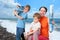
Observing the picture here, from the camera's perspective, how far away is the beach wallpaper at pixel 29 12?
1.54 meters

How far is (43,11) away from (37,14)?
2.6 inches

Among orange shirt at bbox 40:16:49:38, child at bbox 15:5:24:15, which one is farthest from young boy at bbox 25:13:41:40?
child at bbox 15:5:24:15

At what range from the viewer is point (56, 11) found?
1543 mm

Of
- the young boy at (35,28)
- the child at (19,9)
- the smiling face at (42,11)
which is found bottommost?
the young boy at (35,28)

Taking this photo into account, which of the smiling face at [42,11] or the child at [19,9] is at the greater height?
the child at [19,9]

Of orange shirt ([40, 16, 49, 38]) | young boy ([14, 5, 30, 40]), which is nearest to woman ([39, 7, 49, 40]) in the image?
orange shirt ([40, 16, 49, 38])

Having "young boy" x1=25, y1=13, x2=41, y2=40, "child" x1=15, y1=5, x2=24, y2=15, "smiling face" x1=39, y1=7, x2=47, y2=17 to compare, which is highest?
"child" x1=15, y1=5, x2=24, y2=15

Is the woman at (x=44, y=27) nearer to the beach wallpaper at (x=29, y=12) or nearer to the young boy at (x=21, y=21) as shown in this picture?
the beach wallpaper at (x=29, y=12)

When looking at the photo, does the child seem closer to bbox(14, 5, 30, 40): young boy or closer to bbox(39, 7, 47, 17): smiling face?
bbox(14, 5, 30, 40): young boy

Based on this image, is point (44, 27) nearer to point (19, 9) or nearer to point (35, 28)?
point (35, 28)

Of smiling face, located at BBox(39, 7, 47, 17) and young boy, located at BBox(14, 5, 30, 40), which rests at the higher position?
smiling face, located at BBox(39, 7, 47, 17)

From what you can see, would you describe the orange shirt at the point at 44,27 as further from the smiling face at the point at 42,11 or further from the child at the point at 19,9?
the child at the point at 19,9

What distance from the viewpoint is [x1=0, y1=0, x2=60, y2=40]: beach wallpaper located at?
1.54 m

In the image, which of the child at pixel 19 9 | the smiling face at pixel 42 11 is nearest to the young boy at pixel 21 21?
the child at pixel 19 9
